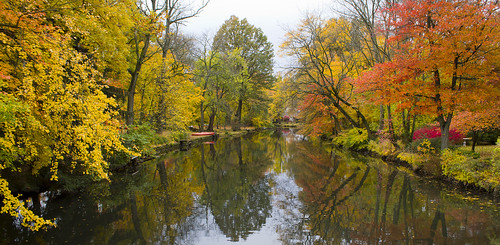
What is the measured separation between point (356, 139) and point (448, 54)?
9.61m

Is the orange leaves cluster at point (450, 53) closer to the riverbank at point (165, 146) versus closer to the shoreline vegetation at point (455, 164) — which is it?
the shoreline vegetation at point (455, 164)

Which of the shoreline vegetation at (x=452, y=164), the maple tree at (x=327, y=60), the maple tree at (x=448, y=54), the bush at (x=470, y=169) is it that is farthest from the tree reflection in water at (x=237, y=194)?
the maple tree at (x=327, y=60)

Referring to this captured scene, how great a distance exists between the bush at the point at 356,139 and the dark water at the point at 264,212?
22.1 feet

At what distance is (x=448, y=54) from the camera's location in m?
8.73

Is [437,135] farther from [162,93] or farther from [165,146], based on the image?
[162,93]

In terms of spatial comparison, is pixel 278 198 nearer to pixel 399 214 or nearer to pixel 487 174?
pixel 399 214

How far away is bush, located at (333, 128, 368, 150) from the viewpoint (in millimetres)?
17547

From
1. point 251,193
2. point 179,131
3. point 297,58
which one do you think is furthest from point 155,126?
point 251,193

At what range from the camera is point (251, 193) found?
8609 mm

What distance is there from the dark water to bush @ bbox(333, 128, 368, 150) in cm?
675

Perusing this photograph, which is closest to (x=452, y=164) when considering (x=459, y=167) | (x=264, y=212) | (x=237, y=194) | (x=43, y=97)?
(x=459, y=167)

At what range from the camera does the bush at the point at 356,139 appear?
1755 centimetres

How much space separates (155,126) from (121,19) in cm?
831

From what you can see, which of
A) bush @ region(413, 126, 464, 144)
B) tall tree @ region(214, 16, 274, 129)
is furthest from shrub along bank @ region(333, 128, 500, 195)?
tall tree @ region(214, 16, 274, 129)
